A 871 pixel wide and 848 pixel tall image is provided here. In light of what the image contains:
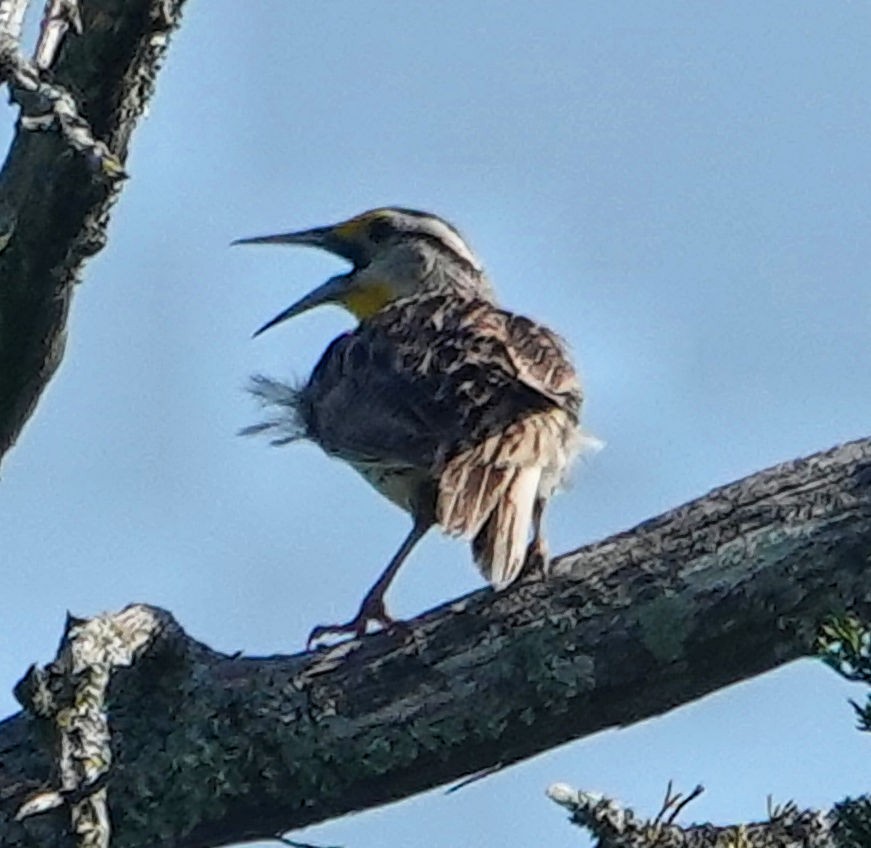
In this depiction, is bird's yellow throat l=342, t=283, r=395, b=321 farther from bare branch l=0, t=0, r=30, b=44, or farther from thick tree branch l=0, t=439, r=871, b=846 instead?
bare branch l=0, t=0, r=30, b=44

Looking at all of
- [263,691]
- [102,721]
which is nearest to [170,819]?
[263,691]

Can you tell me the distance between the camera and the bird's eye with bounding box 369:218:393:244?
10.4 m

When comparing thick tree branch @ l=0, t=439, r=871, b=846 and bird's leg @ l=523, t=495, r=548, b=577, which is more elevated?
bird's leg @ l=523, t=495, r=548, b=577

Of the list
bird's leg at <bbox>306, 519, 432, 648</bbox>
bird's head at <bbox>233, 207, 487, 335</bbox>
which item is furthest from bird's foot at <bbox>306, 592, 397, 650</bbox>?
bird's head at <bbox>233, 207, 487, 335</bbox>

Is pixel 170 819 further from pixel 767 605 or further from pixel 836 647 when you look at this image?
pixel 836 647

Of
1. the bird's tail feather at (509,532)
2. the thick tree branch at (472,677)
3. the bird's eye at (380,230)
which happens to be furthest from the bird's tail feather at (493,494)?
the bird's eye at (380,230)

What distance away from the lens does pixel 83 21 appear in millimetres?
4828

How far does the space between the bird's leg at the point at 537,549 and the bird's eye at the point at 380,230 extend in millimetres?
3123

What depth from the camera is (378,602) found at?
691cm

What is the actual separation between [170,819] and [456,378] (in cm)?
250

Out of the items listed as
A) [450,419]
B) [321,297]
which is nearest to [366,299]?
[321,297]

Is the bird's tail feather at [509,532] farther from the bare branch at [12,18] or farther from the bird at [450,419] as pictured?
the bare branch at [12,18]

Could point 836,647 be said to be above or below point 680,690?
below

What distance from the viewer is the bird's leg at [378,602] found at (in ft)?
22.1
